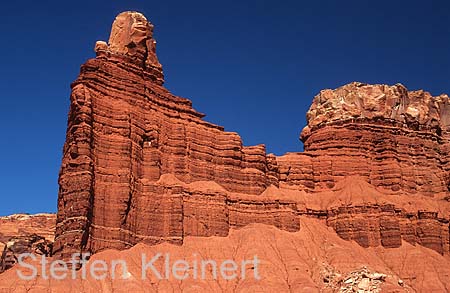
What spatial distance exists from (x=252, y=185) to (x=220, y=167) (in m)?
5.42

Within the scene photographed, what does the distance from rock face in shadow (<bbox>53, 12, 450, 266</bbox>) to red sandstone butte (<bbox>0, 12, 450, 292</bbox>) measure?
0.53 feet

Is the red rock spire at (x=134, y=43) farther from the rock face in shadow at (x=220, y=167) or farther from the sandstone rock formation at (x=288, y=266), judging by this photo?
the sandstone rock formation at (x=288, y=266)

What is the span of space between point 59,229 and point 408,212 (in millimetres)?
48589

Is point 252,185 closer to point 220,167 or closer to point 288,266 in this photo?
point 220,167

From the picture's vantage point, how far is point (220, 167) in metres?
84.7

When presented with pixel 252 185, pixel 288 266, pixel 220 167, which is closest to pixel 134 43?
pixel 220 167

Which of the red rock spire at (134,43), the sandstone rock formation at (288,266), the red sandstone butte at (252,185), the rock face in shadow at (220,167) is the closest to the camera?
the sandstone rock formation at (288,266)

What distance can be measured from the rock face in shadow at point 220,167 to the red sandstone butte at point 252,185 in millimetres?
160

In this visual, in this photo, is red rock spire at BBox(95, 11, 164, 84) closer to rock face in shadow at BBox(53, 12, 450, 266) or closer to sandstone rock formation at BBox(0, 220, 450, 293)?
rock face in shadow at BBox(53, 12, 450, 266)

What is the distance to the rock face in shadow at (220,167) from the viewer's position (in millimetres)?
69500

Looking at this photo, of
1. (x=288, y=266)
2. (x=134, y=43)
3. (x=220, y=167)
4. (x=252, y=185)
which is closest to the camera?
(x=288, y=266)

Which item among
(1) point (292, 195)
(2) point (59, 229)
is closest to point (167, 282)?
(2) point (59, 229)

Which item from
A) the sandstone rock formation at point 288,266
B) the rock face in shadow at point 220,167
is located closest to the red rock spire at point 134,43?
the rock face in shadow at point 220,167

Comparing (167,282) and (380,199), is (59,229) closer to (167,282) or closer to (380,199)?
(167,282)
